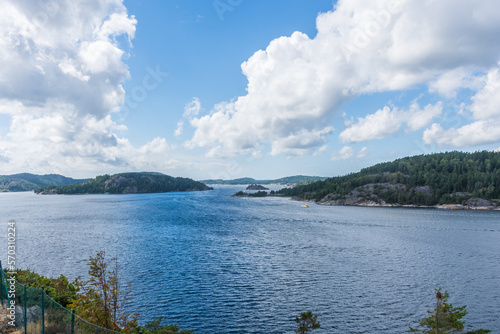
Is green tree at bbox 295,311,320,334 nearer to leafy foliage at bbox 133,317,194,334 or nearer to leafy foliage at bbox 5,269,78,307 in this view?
leafy foliage at bbox 133,317,194,334

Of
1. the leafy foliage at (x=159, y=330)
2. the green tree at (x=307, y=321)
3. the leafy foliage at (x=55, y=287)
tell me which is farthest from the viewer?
the leafy foliage at (x=55, y=287)

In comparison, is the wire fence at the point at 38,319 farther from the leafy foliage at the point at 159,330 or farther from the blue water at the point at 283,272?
the blue water at the point at 283,272

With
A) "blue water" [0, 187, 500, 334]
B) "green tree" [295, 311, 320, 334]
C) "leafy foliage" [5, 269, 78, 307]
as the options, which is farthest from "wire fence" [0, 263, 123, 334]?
"blue water" [0, 187, 500, 334]

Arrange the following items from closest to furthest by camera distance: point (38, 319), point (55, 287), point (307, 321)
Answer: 1. point (38, 319)
2. point (307, 321)
3. point (55, 287)

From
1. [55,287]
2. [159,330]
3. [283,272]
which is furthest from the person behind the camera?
[283,272]

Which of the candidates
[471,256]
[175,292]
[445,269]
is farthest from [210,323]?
[471,256]

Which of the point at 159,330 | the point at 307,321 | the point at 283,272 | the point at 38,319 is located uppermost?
the point at 38,319

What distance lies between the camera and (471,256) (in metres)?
64.7

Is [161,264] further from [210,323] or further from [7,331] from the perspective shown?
[7,331]

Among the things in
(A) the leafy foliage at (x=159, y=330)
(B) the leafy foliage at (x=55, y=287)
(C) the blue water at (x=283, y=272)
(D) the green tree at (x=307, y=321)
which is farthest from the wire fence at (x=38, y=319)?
(C) the blue water at (x=283, y=272)

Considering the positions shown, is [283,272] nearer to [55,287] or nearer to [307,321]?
[307,321]

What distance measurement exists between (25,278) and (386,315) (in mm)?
41515

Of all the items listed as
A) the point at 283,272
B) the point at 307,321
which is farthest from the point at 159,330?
the point at 283,272

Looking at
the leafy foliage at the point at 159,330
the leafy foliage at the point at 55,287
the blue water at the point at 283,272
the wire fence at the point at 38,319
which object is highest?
the wire fence at the point at 38,319
